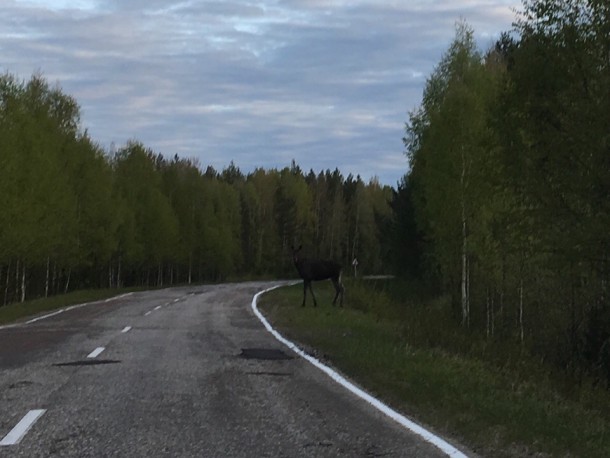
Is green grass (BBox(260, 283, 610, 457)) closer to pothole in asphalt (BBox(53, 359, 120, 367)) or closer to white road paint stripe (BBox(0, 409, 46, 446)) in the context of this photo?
pothole in asphalt (BBox(53, 359, 120, 367))

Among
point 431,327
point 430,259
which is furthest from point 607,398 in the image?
point 430,259

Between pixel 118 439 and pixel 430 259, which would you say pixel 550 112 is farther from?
pixel 430 259

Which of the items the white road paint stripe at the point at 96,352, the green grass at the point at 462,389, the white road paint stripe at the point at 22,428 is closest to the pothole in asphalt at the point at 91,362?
the white road paint stripe at the point at 96,352

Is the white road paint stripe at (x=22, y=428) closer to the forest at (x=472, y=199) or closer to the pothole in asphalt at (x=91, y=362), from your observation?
the pothole in asphalt at (x=91, y=362)

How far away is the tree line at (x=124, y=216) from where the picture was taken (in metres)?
40.8

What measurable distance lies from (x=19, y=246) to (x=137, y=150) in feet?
118

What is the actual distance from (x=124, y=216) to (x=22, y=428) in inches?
2061

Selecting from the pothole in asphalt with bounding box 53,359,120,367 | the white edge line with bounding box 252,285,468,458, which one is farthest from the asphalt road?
the white edge line with bounding box 252,285,468,458

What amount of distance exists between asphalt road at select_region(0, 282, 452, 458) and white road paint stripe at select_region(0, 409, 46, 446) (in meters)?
0.07

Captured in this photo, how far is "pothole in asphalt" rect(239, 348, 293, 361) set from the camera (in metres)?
15.4

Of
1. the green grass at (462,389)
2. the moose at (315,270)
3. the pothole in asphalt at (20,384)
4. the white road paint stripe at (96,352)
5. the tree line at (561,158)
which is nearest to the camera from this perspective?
the green grass at (462,389)

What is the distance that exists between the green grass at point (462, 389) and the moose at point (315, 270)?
6.36 m

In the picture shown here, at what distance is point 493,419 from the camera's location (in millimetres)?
9508

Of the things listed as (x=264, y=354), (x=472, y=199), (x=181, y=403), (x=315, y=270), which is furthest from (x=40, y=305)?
(x=181, y=403)
